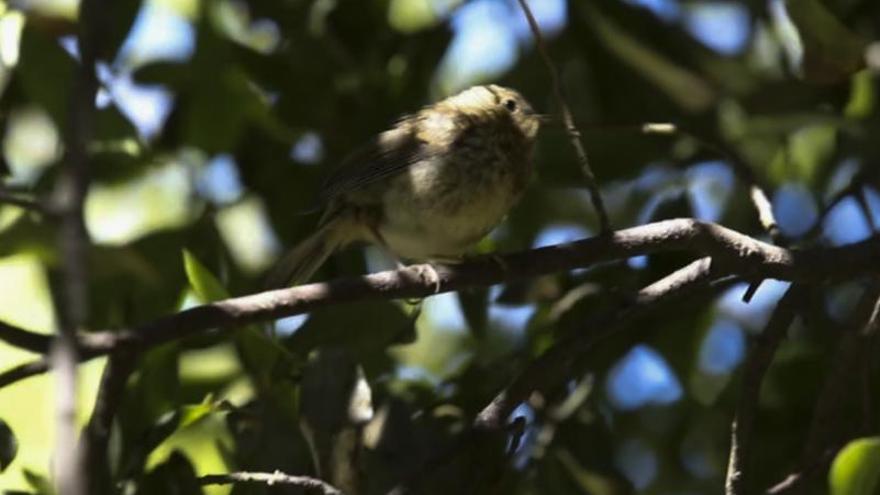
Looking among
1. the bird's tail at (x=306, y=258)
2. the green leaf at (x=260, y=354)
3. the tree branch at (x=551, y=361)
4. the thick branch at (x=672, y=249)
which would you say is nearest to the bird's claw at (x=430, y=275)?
the thick branch at (x=672, y=249)

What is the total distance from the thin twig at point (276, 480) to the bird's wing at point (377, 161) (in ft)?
4.34

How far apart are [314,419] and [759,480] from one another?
4.95ft

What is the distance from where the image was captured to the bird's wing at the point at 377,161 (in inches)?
169

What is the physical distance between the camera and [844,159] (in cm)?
466

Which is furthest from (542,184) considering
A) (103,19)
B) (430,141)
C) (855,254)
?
(103,19)

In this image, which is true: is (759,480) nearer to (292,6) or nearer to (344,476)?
(344,476)

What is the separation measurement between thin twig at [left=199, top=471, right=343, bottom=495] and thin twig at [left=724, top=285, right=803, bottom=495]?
77 cm

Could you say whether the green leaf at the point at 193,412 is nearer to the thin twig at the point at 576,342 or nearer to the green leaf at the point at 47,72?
the thin twig at the point at 576,342

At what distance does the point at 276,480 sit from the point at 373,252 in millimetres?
1832

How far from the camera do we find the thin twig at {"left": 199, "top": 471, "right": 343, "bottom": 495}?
284cm

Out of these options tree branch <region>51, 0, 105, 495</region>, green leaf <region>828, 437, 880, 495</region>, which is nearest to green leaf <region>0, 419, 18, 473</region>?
tree branch <region>51, 0, 105, 495</region>

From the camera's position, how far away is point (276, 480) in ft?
9.61

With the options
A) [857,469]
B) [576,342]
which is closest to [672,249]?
[576,342]

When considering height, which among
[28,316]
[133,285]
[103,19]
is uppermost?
[103,19]
